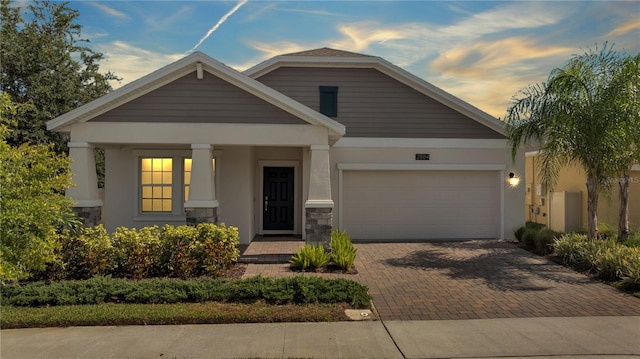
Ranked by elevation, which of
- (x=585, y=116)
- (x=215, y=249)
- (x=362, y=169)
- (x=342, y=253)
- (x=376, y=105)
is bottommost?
(x=342, y=253)

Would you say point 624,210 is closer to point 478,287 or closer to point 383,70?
point 478,287

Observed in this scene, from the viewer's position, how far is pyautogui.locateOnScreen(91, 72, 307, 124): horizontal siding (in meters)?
9.33

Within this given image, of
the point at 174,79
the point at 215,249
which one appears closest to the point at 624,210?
the point at 215,249

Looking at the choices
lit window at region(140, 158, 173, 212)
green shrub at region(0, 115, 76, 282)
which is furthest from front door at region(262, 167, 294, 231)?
green shrub at region(0, 115, 76, 282)

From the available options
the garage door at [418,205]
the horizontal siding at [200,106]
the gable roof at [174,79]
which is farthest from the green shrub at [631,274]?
the horizontal siding at [200,106]

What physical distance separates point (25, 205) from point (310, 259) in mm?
4930

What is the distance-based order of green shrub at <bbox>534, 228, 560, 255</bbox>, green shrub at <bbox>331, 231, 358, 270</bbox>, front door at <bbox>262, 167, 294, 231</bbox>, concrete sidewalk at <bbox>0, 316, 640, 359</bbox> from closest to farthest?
concrete sidewalk at <bbox>0, 316, 640, 359</bbox> → green shrub at <bbox>331, 231, 358, 270</bbox> → green shrub at <bbox>534, 228, 560, 255</bbox> → front door at <bbox>262, 167, 294, 231</bbox>

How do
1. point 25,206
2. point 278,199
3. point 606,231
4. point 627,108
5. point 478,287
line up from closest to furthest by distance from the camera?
1. point 25,206
2. point 478,287
3. point 627,108
4. point 606,231
5. point 278,199

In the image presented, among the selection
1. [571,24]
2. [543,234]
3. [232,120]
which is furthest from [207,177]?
[571,24]

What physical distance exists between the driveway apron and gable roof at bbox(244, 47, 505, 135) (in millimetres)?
4191

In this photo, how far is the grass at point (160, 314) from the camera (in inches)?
221

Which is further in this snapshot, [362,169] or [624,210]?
[362,169]

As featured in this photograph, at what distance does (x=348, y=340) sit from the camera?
5.04 metres

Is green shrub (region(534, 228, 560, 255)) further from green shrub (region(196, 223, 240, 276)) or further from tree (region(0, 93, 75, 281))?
tree (region(0, 93, 75, 281))
